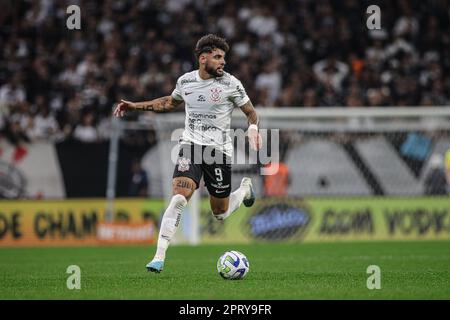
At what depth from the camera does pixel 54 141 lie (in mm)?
20234

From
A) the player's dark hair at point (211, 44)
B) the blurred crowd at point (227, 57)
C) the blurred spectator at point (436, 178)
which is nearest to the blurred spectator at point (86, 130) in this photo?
the blurred crowd at point (227, 57)

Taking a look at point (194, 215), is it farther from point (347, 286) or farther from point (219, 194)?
point (347, 286)

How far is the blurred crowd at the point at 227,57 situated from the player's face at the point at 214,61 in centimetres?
1054

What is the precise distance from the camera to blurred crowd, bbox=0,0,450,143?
21.5m

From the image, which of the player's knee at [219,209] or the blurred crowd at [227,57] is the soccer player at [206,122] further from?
the blurred crowd at [227,57]

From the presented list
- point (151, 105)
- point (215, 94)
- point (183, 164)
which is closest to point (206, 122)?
point (215, 94)

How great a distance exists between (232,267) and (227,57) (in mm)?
13947

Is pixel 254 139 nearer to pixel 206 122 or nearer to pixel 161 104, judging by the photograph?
pixel 206 122

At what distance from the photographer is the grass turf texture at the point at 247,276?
8.14m

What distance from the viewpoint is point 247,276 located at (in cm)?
1009

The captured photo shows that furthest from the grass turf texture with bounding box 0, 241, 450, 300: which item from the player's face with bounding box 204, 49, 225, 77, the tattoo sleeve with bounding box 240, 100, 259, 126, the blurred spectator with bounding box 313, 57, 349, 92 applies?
the blurred spectator with bounding box 313, 57, 349, 92

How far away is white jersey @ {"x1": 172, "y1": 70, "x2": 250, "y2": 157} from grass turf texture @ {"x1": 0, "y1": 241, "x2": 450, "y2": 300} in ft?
5.26

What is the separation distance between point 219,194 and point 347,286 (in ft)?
A: 8.43

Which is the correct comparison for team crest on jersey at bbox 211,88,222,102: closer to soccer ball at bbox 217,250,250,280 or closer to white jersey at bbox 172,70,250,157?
white jersey at bbox 172,70,250,157
